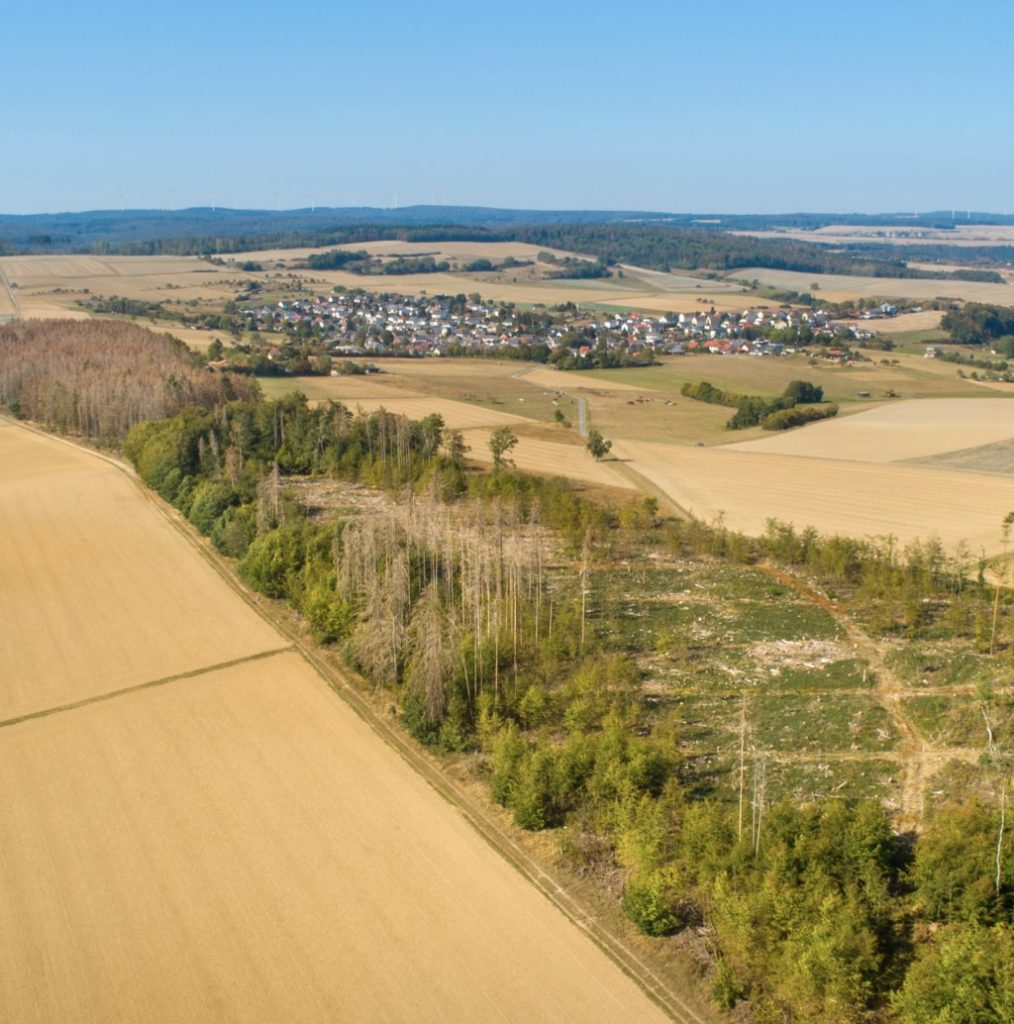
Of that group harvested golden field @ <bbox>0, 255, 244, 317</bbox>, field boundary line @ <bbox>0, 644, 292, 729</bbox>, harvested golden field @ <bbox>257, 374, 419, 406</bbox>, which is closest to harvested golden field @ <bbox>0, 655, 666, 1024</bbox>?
field boundary line @ <bbox>0, 644, 292, 729</bbox>

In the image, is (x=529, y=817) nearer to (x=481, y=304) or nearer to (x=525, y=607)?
(x=525, y=607)

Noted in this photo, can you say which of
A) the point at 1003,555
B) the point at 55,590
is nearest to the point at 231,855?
the point at 55,590

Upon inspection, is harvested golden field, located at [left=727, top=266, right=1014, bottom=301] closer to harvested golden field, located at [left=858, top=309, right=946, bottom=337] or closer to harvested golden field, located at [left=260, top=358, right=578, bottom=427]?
harvested golden field, located at [left=858, top=309, right=946, bottom=337]

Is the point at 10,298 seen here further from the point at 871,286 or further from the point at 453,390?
the point at 871,286

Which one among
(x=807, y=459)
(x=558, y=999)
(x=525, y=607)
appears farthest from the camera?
(x=807, y=459)

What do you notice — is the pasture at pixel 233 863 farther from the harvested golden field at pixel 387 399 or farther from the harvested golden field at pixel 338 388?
the harvested golden field at pixel 338 388

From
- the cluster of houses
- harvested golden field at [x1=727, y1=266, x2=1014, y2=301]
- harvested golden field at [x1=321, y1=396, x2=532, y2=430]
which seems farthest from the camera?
harvested golden field at [x1=727, y1=266, x2=1014, y2=301]

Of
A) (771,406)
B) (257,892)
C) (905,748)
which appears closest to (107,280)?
(771,406)
